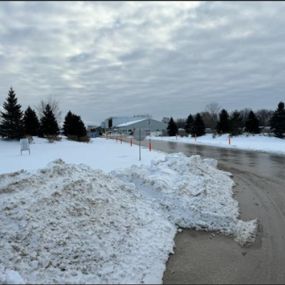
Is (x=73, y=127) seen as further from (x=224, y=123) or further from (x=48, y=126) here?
(x=224, y=123)

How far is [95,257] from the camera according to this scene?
4.99 metres

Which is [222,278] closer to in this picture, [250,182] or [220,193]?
[220,193]

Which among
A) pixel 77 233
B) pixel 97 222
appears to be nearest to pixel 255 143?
pixel 97 222

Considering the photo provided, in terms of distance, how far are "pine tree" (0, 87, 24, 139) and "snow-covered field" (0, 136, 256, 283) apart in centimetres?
2744

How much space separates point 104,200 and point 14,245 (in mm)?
2107

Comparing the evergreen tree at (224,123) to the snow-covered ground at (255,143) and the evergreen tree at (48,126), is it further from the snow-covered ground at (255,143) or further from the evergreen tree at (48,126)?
the evergreen tree at (48,126)

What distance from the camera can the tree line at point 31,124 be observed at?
34188mm

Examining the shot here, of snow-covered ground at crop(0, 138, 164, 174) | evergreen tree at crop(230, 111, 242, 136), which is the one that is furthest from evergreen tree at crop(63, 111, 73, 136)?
evergreen tree at crop(230, 111, 242, 136)

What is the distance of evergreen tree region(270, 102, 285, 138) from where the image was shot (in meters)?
38.3

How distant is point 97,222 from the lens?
19.5ft

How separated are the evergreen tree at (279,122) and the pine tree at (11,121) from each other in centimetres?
2818

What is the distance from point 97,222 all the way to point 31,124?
38.6 m

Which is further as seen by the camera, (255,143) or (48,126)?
(48,126)

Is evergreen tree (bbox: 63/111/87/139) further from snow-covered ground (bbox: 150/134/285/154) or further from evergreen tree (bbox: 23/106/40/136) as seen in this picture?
snow-covered ground (bbox: 150/134/285/154)
